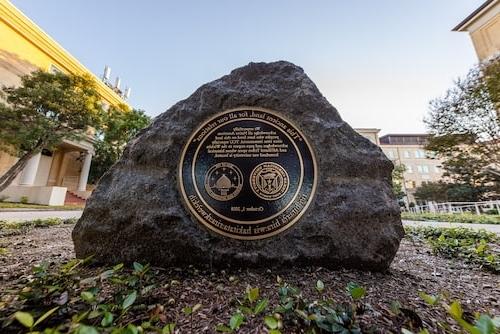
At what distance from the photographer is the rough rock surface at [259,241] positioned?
96.9 inches

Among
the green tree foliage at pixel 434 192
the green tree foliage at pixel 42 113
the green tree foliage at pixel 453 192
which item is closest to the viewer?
the green tree foliage at pixel 42 113

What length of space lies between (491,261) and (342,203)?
1.97m

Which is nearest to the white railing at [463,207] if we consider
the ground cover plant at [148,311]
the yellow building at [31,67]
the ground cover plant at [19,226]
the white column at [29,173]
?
the ground cover plant at [148,311]

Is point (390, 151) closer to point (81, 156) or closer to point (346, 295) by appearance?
point (81, 156)

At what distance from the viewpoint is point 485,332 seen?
3.47 ft

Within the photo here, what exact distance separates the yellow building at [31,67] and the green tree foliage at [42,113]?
2.70 m

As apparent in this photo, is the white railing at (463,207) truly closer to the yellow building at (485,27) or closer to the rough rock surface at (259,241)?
the yellow building at (485,27)

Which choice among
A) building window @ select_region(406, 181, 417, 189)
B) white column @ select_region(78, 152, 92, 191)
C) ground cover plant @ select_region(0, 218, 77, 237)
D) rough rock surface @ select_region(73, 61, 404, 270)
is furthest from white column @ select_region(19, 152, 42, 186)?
building window @ select_region(406, 181, 417, 189)

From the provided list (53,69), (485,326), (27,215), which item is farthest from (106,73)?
(485,326)

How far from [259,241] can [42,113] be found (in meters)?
16.6

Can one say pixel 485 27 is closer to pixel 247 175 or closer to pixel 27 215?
pixel 247 175

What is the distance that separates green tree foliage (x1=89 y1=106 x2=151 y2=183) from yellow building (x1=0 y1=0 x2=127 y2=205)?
172 cm

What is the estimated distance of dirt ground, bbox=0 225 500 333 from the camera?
5.31ft

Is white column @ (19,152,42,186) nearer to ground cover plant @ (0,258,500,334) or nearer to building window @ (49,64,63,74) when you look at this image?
building window @ (49,64,63,74)
